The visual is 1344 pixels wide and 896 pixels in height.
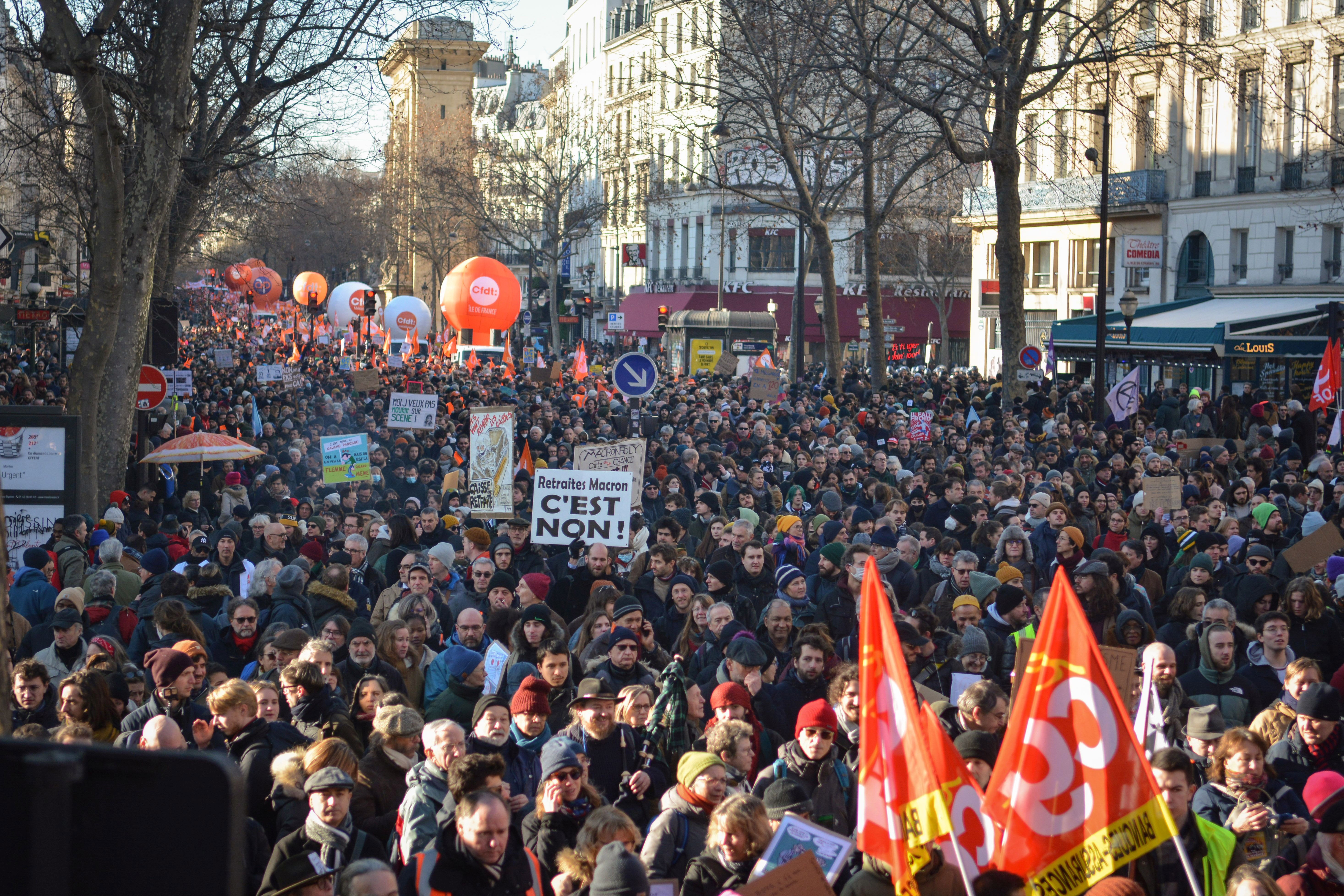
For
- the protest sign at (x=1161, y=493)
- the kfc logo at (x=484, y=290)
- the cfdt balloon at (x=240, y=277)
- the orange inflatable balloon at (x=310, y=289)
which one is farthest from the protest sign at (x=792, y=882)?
the orange inflatable balloon at (x=310, y=289)

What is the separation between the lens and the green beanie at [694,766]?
5113 mm

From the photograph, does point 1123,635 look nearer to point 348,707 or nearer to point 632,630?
point 632,630

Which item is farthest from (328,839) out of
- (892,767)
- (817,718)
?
(817,718)

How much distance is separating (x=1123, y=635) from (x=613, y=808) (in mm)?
4459

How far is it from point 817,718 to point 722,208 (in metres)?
54.9

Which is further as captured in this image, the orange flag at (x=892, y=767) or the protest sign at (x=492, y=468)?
the protest sign at (x=492, y=468)

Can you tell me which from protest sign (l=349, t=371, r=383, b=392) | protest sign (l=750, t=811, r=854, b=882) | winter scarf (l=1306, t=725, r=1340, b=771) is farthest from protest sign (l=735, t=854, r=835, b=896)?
protest sign (l=349, t=371, r=383, b=392)

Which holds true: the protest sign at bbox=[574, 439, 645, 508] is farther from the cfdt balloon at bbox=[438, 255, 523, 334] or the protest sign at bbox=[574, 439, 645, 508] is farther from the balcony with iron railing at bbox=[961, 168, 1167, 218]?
the cfdt balloon at bbox=[438, 255, 523, 334]

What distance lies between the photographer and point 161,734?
5.29 metres

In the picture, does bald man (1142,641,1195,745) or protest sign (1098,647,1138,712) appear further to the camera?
protest sign (1098,647,1138,712)

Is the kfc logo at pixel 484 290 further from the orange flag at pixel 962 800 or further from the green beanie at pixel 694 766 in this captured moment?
the orange flag at pixel 962 800

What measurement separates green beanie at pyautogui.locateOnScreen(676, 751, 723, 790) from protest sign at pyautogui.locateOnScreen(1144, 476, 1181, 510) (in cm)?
900

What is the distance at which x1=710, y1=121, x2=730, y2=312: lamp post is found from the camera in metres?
30.8

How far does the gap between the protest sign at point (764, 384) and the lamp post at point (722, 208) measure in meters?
5.14
